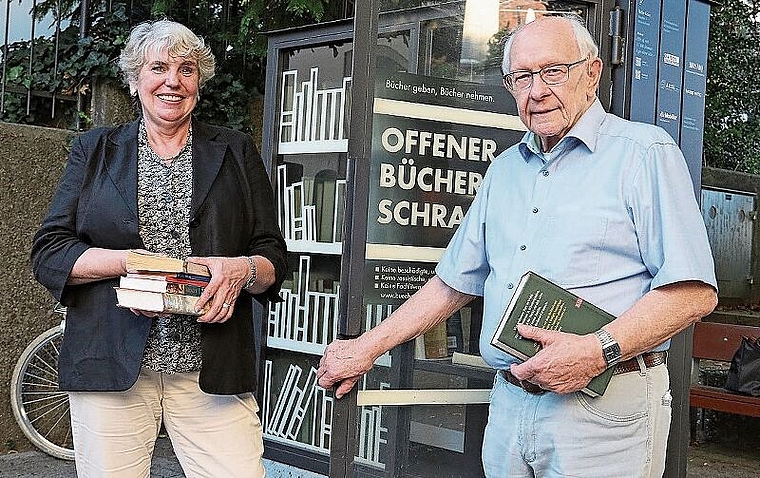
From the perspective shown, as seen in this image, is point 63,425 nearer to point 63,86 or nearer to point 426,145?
point 63,86

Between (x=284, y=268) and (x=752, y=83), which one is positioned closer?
(x=284, y=268)

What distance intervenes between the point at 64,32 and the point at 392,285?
4.29m

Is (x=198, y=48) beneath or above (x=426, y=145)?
above

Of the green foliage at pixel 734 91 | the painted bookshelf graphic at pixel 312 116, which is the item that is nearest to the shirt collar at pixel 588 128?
the painted bookshelf graphic at pixel 312 116

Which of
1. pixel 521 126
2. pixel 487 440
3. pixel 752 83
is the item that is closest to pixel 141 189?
pixel 487 440

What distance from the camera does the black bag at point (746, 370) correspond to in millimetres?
6992

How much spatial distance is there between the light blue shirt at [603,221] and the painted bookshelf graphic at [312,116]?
7.57 ft

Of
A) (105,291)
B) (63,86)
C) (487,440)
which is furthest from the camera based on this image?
(63,86)

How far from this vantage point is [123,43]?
270 inches

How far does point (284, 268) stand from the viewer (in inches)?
133

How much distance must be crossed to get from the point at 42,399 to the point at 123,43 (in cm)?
240

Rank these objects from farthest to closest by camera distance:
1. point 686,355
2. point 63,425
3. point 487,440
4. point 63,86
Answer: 1. point 63,86
2. point 63,425
3. point 686,355
4. point 487,440

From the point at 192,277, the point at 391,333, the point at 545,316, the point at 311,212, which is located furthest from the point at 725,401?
the point at 192,277

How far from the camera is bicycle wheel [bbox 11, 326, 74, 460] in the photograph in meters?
6.12
